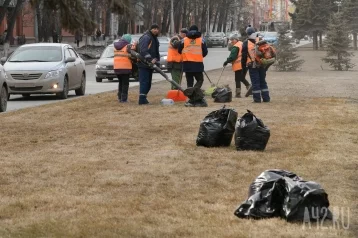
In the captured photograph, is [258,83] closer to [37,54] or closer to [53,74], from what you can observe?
[53,74]

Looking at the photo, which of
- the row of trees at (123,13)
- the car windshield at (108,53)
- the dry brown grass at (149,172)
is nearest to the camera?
the dry brown grass at (149,172)

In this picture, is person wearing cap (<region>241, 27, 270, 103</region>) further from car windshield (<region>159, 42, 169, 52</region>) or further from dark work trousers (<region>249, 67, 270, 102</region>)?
Answer: car windshield (<region>159, 42, 169, 52</region>)

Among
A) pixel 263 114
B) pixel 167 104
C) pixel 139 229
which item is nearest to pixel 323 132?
pixel 263 114

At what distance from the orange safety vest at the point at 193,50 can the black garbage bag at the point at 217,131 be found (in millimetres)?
8324

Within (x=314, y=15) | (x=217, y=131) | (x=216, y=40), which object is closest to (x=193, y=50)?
(x=217, y=131)

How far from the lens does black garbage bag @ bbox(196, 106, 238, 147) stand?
Result: 12758 millimetres

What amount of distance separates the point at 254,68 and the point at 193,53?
1419 mm

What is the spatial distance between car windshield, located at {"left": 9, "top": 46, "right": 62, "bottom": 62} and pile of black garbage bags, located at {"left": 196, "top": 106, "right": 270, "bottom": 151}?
43.0 feet

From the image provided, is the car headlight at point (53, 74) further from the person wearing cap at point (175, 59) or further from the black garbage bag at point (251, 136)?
the black garbage bag at point (251, 136)

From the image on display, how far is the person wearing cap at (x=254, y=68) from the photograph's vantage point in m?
20.9

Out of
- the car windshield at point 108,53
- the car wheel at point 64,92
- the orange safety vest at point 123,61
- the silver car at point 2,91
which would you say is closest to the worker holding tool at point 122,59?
the orange safety vest at point 123,61

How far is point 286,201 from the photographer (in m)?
7.73

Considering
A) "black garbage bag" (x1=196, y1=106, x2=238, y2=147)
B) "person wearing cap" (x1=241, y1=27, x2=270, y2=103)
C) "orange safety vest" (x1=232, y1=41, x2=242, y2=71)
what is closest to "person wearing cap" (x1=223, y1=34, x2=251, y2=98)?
"orange safety vest" (x1=232, y1=41, x2=242, y2=71)

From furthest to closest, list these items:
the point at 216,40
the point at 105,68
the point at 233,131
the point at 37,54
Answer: the point at 216,40, the point at 105,68, the point at 37,54, the point at 233,131
